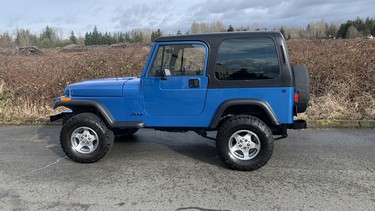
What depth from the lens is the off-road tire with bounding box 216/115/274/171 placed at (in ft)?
15.7

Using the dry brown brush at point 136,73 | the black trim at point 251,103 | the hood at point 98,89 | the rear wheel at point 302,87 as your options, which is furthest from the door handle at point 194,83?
the dry brown brush at point 136,73

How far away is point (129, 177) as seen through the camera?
4715mm

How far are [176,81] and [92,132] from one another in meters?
1.65

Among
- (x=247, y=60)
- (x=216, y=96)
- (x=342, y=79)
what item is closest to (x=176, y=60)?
(x=216, y=96)

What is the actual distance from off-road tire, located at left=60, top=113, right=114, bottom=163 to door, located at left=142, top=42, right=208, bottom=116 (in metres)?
0.83

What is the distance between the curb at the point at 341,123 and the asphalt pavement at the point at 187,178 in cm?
86

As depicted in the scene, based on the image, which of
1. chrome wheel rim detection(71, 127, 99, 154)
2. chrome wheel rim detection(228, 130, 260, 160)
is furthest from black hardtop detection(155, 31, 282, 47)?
chrome wheel rim detection(71, 127, 99, 154)

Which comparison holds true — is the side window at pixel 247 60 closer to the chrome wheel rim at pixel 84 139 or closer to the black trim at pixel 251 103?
the black trim at pixel 251 103

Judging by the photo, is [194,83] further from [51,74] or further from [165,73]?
[51,74]

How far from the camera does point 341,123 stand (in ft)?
24.6

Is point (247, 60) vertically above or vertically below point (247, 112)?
above

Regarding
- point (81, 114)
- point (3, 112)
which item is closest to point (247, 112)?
point (81, 114)

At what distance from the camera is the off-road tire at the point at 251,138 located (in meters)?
4.78

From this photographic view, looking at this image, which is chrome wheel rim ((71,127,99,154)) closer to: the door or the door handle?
the door
